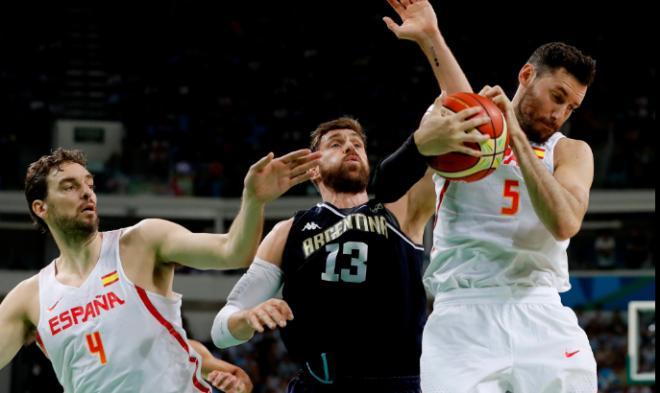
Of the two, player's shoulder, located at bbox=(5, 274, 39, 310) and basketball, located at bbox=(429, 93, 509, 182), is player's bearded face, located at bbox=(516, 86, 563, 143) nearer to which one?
basketball, located at bbox=(429, 93, 509, 182)

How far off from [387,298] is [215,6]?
52.6 feet

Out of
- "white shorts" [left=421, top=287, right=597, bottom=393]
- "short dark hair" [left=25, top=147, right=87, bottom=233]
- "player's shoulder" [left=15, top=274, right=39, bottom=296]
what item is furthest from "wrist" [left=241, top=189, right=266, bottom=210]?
"player's shoulder" [left=15, top=274, right=39, bottom=296]

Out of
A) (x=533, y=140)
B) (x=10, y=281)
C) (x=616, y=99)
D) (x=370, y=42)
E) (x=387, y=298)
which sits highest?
(x=370, y=42)

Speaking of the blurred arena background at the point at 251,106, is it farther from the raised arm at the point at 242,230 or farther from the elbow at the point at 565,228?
the elbow at the point at 565,228

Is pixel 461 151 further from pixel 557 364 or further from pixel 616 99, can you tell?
pixel 616 99

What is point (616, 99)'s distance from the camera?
17.5 meters

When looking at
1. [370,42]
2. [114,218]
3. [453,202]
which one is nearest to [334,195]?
[453,202]

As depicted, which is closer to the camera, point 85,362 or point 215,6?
point 85,362

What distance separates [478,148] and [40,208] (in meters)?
2.59

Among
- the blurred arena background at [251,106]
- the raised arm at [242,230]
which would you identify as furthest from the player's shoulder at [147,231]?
the blurred arena background at [251,106]

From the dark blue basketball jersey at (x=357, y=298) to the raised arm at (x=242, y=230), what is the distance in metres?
0.69

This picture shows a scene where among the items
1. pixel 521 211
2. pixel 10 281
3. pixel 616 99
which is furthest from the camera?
pixel 616 99

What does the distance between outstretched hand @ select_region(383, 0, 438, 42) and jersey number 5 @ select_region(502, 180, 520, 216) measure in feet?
2.60

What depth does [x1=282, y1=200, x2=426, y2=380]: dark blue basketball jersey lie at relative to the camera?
4.93 m
